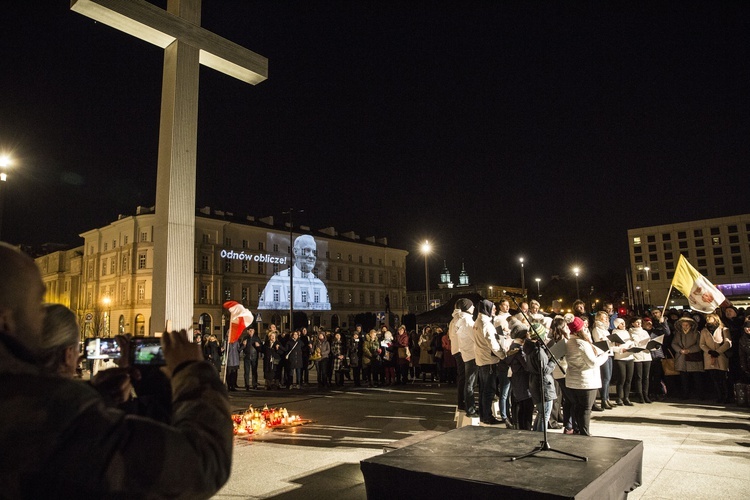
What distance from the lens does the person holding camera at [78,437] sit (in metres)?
1.18

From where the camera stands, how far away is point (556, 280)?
94312 millimetres

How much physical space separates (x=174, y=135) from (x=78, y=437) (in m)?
5.33

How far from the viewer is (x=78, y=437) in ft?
3.94

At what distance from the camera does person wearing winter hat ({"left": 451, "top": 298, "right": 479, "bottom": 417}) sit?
9.13 meters

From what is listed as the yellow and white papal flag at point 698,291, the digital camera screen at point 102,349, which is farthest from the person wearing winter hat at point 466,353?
the digital camera screen at point 102,349

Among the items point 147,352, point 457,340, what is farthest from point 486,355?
point 147,352

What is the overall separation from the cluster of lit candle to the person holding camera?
8.01 meters

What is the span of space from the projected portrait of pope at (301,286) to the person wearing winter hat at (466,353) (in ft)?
193

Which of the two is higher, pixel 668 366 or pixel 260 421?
pixel 668 366

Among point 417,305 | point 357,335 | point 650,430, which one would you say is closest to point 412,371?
point 357,335

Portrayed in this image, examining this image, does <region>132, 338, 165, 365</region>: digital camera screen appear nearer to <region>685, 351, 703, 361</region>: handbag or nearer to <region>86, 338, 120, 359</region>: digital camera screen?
<region>86, 338, 120, 359</region>: digital camera screen

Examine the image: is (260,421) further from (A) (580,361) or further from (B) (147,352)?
(B) (147,352)

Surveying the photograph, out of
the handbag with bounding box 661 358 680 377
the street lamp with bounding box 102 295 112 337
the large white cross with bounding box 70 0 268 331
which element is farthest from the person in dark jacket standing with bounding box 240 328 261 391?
the street lamp with bounding box 102 295 112 337

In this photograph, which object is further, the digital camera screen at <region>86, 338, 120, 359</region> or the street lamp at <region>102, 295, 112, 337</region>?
the street lamp at <region>102, 295, 112, 337</region>
